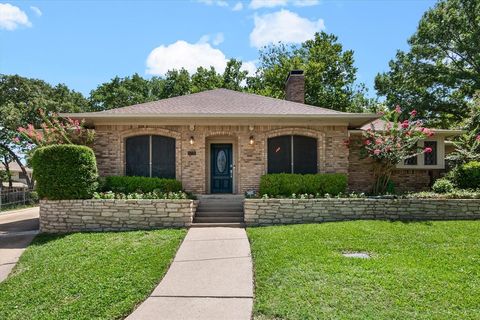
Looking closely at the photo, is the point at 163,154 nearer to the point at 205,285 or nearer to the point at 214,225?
the point at 214,225

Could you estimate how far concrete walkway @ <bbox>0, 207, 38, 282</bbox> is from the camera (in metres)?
6.48

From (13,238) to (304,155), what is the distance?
8796 mm

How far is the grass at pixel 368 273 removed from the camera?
4.00 metres

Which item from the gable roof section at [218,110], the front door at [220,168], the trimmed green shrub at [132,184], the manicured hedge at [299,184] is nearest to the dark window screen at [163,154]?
the trimmed green shrub at [132,184]

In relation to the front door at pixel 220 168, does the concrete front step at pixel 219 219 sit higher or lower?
lower

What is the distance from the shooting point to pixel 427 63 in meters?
23.2

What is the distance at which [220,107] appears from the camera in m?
11.4

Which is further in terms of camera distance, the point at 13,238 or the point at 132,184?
the point at 132,184

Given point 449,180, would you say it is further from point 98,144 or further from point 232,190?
point 98,144

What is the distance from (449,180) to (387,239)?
19.6 feet

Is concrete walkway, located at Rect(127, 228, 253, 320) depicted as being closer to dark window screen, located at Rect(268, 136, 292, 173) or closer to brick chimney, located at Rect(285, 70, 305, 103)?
dark window screen, located at Rect(268, 136, 292, 173)

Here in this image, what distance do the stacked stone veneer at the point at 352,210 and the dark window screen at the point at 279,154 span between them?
2.35 meters

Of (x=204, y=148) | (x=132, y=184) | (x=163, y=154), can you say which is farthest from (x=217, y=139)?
(x=132, y=184)

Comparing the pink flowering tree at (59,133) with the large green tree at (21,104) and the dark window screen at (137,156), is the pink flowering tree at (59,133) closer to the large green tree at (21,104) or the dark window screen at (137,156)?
the dark window screen at (137,156)
